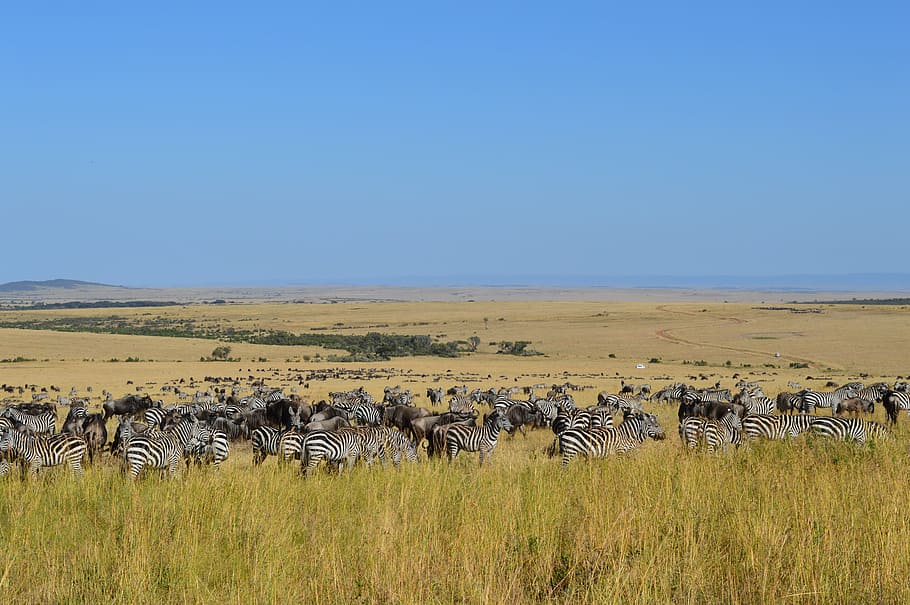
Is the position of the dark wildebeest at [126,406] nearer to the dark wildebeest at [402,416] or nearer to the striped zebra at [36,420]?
the striped zebra at [36,420]

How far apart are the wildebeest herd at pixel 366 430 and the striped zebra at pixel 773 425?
23 millimetres

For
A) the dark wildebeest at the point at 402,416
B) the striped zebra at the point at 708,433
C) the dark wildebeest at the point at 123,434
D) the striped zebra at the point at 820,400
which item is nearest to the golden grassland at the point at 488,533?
the striped zebra at the point at 708,433

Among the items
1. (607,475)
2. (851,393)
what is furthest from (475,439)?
(851,393)

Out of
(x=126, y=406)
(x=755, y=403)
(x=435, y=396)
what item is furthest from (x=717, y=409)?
(x=126, y=406)

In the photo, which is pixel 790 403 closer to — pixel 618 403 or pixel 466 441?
pixel 618 403

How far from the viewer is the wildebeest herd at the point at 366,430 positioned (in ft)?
40.3

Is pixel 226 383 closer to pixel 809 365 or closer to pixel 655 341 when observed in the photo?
pixel 809 365

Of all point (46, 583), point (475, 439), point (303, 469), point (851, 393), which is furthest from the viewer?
point (851, 393)

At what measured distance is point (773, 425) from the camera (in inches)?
631

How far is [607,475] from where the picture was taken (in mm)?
9156

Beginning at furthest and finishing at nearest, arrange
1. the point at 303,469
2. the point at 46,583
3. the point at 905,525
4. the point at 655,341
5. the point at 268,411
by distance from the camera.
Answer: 1. the point at 655,341
2. the point at 268,411
3. the point at 303,469
4. the point at 905,525
5. the point at 46,583

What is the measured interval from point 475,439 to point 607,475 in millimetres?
5905

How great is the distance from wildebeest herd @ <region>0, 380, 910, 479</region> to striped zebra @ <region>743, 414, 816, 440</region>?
2 cm

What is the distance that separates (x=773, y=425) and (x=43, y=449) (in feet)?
39.8
